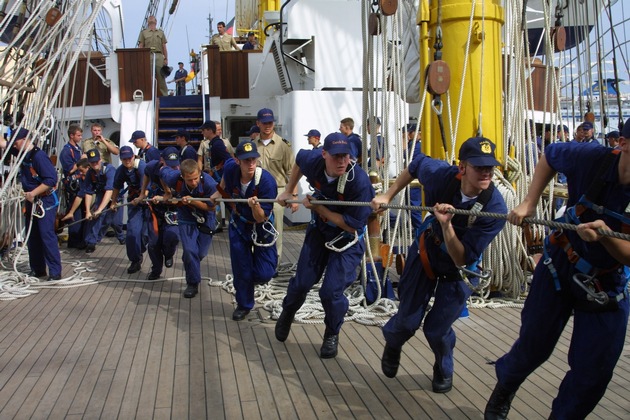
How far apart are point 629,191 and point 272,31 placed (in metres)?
11.0

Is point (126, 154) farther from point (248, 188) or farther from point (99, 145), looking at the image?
point (99, 145)

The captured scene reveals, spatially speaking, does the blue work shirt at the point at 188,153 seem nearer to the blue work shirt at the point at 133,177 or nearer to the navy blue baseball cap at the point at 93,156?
the blue work shirt at the point at 133,177

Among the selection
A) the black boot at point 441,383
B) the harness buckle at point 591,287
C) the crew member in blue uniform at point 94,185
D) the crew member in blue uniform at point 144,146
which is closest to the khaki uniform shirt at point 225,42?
the crew member in blue uniform at point 94,185

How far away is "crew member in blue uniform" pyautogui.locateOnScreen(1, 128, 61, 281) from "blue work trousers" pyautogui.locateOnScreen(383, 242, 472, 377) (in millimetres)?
4716

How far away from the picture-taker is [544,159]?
3346 mm

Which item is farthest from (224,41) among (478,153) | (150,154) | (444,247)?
(478,153)

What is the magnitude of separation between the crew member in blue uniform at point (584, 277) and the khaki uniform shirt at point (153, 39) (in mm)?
13057

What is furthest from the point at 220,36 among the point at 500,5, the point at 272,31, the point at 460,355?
the point at 460,355

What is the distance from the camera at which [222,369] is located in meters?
4.64

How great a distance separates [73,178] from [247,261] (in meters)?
5.32

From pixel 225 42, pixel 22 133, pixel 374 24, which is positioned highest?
pixel 225 42

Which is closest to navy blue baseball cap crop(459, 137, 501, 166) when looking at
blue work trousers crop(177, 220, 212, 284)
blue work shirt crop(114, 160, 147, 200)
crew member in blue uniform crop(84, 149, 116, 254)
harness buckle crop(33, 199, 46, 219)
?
blue work trousers crop(177, 220, 212, 284)

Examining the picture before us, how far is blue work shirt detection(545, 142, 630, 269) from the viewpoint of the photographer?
298cm

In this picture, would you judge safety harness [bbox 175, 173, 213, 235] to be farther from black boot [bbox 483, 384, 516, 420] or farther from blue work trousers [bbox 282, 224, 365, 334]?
black boot [bbox 483, 384, 516, 420]
